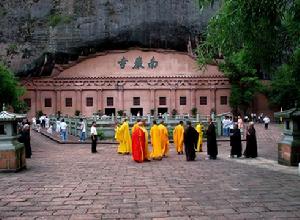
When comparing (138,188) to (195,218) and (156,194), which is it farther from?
(195,218)

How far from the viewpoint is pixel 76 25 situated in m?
42.9

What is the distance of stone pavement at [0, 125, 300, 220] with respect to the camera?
20.0 feet

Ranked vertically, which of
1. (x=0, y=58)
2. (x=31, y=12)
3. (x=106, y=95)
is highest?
(x=31, y=12)

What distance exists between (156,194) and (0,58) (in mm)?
36452

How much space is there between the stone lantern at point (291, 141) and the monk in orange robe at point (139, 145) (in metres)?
4.11

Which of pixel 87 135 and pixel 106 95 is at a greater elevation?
pixel 106 95

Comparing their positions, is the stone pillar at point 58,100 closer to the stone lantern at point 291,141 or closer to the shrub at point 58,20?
the shrub at point 58,20

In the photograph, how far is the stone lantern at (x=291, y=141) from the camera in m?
11.8

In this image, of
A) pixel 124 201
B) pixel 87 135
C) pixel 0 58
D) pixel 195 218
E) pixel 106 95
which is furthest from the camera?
pixel 106 95

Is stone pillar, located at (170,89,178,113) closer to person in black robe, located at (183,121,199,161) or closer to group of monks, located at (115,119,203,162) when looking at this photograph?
group of monks, located at (115,119,203,162)

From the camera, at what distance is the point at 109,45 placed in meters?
44.2

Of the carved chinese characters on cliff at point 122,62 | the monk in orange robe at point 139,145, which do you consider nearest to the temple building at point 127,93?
the carved chinese characters on cliff at point 122,62

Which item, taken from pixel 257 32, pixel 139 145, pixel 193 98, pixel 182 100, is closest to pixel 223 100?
pixel 193 98

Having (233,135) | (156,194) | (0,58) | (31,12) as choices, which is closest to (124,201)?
(156,194)
